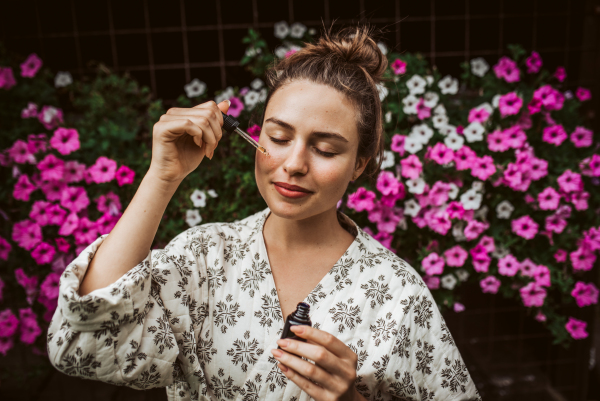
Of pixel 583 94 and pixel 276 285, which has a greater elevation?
pixel 583 94

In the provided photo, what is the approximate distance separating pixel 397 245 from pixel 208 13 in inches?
74.3

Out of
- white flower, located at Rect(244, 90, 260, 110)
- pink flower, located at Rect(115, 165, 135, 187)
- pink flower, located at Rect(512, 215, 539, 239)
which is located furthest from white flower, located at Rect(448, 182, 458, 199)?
pink flower, located at Rect(115, 165, 135, 187)

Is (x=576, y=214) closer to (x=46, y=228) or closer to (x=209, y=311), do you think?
(x=209, y=311)

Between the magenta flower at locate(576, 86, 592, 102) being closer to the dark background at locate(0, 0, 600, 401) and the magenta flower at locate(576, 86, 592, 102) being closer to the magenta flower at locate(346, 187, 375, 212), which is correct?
the dark background at locate(0, 0, 600, 401)

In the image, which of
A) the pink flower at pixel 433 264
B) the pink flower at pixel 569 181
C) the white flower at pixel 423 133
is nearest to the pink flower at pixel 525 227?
the pink flower at pixel 569 181

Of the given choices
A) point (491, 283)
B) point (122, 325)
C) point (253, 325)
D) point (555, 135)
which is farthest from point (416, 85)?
point (122, 325)

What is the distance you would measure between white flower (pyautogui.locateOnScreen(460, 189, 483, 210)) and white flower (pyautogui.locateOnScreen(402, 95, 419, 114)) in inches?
20.1

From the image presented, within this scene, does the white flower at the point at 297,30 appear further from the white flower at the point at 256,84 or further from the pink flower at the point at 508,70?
the pink flower at the point at 508,70

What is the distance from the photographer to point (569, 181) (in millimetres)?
2107

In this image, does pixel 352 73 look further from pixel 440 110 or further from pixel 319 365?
pixel 440 110

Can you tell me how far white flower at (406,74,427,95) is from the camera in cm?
210

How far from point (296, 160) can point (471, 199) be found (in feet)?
4.25

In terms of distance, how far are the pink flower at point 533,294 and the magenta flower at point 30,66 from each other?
287 centimetres

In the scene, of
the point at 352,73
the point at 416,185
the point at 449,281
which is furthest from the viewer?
the point at 449,281
